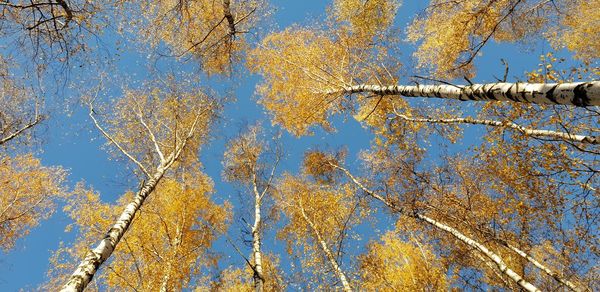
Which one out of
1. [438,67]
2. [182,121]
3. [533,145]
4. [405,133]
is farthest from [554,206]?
[182,121]

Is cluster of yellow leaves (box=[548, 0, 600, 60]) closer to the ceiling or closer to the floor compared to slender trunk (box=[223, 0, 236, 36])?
closer to the ceiling

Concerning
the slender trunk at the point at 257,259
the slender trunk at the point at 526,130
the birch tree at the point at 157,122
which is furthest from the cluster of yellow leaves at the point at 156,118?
the slender trunk at the point at 526,130

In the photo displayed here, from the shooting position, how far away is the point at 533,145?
25.8ft

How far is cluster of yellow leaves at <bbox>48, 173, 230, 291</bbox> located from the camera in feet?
33.1

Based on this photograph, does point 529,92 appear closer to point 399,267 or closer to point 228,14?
point 228,14

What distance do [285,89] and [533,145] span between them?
996 cm

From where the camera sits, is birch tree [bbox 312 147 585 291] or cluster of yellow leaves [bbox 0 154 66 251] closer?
birch tree [bbox 312 147 585 291]

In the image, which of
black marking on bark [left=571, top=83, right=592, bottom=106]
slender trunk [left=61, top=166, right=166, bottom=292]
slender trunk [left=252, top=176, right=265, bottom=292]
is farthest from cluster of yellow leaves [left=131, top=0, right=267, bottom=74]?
black marking on bark [left=571, top=83, right=592, bottom=106]

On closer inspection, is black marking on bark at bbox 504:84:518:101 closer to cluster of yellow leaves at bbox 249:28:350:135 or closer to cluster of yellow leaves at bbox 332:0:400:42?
cluster of yellow leaves at bbox 249:28:350:135

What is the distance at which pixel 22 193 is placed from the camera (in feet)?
42.2

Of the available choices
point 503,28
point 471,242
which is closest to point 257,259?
point 471,242

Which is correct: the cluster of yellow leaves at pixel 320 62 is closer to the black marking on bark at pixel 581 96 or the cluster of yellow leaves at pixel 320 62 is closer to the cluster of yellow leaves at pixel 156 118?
the cluster of yellow leaves at pixel 156 118

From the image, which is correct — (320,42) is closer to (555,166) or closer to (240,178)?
(240,178)

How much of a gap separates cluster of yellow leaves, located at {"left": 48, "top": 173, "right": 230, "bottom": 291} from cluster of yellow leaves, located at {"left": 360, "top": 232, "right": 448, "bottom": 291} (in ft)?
19.6
